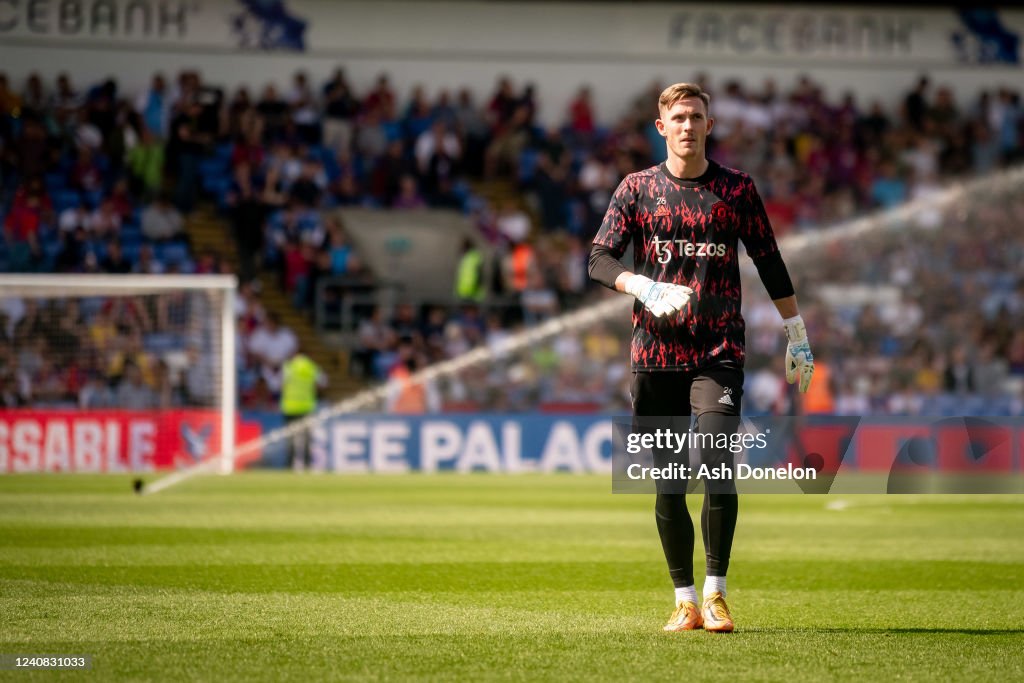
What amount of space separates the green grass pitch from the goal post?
5.04 meters

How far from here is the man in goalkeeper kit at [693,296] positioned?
6430 mm

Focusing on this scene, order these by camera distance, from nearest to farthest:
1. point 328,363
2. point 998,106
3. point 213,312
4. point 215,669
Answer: point 215,669 → point 213,312 → point 328,363 → point 998,106

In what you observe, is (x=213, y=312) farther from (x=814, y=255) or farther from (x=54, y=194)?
(x=814, y=255)

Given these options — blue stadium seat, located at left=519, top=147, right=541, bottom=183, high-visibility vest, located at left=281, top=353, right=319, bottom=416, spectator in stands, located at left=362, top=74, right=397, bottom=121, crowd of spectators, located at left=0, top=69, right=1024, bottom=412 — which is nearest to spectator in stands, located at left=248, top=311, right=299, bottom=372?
crowd of spectators, located at left=0, top=69, right=1024, bottom=412

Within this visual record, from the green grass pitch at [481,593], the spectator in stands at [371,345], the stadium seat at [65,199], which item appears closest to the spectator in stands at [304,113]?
the stadium seat at [65,199]

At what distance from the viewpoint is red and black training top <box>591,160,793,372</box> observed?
6.47m

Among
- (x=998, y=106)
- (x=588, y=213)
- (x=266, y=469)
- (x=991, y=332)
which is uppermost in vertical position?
(x=998, y=106)

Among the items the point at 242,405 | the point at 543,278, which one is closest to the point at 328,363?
the point at 242,405

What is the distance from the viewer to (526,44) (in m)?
31.6

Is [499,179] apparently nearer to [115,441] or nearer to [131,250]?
[131,250]

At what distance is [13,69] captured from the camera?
28562 mm

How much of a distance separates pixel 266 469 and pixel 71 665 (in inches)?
695

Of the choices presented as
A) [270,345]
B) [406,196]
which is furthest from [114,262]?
[406,196]

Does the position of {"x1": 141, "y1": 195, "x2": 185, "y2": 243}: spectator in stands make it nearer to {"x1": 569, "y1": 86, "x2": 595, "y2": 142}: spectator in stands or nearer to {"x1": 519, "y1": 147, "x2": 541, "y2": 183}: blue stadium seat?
{"x1": 519, "y1": 147, "x2": 541, "y2": 183}: blue stadium seat
